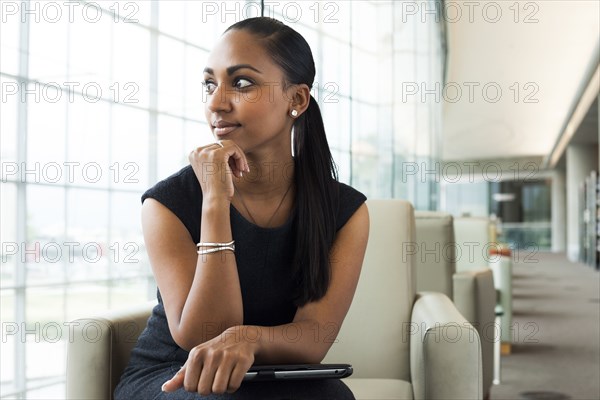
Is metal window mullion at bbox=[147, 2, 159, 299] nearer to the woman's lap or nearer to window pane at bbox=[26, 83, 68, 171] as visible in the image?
window pane at bbox=[26, 83, 68, 171]

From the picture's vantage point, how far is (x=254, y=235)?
59.2 inches

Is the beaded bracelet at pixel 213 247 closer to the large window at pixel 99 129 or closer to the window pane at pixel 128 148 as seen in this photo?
the large window at pixel 99 129

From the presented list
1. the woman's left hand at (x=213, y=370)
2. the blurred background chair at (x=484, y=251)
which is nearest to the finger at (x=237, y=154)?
the woman's left hand at (x=213, y=370)

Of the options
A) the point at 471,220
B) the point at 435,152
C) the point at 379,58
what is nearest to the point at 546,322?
the point at 471,220

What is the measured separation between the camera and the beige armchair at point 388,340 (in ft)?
4.95

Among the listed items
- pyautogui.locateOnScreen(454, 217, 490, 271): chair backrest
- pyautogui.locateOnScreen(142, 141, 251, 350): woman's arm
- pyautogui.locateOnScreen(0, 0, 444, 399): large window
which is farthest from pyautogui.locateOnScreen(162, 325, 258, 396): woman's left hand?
pyautogui.locateOnScreen(454, 217, 490, 271): chair backrest

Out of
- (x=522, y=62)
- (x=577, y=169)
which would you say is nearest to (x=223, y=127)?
(x=522, y=62)

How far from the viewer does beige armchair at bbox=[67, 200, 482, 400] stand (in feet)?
4.95

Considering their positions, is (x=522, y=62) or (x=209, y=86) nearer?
(x=209, y=86)

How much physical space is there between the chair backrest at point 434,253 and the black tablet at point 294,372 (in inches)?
82.5

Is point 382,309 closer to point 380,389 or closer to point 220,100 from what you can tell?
point 380,389

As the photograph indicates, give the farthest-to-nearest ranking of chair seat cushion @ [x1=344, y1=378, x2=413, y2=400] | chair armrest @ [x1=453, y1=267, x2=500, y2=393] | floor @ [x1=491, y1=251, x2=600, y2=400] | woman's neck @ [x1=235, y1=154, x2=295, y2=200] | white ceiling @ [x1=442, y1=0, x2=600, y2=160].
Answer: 1. white ceiling @ [x1=442, y1=0, x2=600, y2=160]
2. floor @ [x1=491, y1=251, x2=600, y2=400]
3. chair armrest @ [x1=453, y1=267, x2=500, y2=393]
4. chair seat cushion @ [x1=344, y1=378, x2=413, y2=400]
5. woman's neck @ [x1=235, y1=154, x2=295, y2=200]

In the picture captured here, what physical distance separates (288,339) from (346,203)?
1.39 feet

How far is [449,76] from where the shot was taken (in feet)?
39.0
